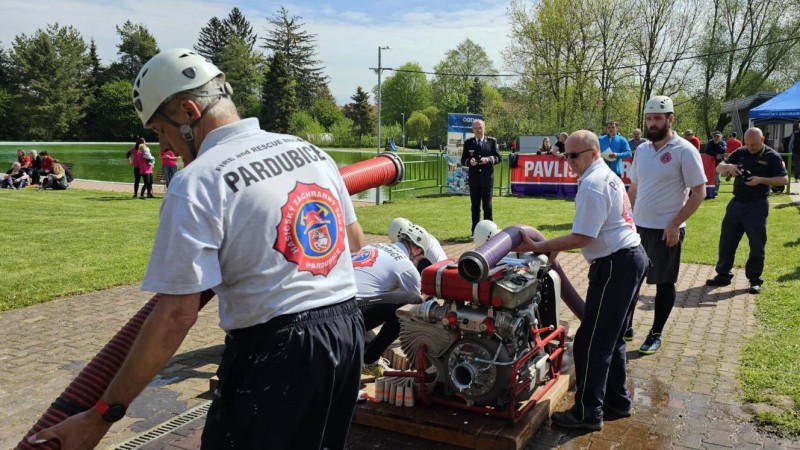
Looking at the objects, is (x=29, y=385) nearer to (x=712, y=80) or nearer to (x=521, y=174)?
(x=521, y=174)

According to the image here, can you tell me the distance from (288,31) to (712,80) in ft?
241

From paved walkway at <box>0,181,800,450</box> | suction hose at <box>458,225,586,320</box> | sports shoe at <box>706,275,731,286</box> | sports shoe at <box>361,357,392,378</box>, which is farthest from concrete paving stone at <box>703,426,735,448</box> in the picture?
sports shoe at <box>706,275,731,286</box>

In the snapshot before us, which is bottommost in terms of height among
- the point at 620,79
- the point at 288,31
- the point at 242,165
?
the point at 242,165

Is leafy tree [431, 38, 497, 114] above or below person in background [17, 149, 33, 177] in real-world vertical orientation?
above

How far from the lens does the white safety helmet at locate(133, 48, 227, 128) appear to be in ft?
6.74

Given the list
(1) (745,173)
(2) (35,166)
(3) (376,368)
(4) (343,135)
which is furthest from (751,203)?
(4) (343,135)

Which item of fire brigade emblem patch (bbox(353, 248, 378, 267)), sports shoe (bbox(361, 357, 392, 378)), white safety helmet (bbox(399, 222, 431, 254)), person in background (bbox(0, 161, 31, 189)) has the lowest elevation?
sports shoe (bbox(361, 357, 392, 378))

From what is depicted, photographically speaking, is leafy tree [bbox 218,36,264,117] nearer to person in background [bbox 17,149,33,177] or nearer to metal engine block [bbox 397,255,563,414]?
person in background [bbox 17,149,33,177]

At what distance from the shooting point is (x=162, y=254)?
72.2 inches

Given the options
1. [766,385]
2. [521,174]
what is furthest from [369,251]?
[521,174]

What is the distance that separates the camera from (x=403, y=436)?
4133 millimetres

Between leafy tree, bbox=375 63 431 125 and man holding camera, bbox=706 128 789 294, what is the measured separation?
104597 mm

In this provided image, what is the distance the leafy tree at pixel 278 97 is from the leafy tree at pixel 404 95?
96.1ft

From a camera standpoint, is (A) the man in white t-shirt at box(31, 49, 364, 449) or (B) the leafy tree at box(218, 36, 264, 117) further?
(B) the leafy tree at box(218, 36, 264, 117)
